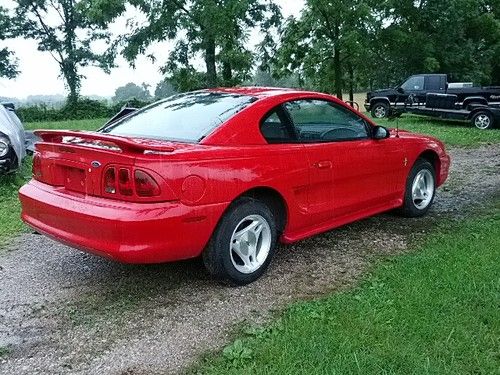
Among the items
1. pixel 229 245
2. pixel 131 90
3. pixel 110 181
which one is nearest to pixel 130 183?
pixel 110 181

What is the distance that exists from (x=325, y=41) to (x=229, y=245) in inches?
931

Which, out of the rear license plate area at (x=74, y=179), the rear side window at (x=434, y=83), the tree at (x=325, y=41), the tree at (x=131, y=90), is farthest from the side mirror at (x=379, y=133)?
the tree at (x=131, y=90)

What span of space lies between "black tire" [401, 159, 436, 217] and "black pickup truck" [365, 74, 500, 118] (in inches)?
411

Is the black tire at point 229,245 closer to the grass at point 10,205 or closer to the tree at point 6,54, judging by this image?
the grass at point 10,205

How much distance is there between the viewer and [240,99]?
4.23 meters

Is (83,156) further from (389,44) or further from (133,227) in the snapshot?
(389,44)

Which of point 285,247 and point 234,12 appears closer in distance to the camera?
point 285,247

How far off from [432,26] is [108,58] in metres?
20.7

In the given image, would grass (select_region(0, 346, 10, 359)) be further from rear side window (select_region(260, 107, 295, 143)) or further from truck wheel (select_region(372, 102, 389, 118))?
truck wheel (select_region(372, 102, 389, 118))

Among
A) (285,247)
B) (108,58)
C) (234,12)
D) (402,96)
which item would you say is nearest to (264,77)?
(234,12)

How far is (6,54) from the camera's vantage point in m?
40.2

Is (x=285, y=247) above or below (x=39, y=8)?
below

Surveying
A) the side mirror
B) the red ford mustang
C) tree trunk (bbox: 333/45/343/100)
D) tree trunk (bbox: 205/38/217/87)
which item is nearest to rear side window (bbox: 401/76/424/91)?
tree trunk (bbox: 333/45/343/100)

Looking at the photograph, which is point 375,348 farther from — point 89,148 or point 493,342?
point 89,148
